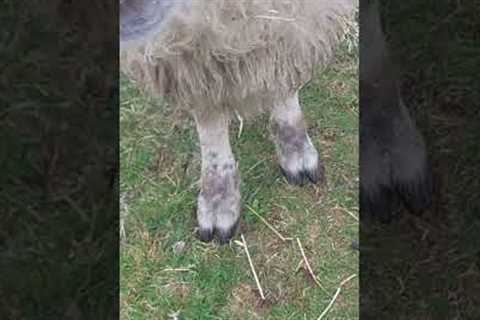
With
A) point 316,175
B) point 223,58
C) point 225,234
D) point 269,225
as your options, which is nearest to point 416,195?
point 316,175

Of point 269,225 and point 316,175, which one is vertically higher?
point 316,175

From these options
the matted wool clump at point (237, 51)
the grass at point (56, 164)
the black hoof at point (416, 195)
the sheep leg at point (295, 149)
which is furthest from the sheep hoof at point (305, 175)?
the grass at point (56, 164)

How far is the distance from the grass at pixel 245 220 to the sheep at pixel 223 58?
0.31ft

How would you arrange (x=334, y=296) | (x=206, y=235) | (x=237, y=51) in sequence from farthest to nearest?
(x=206, y=235)
(x=334, y=296)
(x=237, y=51)

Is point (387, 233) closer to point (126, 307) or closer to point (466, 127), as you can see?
point (466, 127)

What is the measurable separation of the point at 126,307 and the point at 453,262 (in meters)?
0.90

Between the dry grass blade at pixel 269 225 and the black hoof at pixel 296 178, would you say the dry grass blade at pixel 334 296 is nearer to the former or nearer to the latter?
the dry grass blade at pixel 269 225

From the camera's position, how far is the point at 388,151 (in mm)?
2459

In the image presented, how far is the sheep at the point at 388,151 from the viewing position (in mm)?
2395

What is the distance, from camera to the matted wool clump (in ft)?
5.94

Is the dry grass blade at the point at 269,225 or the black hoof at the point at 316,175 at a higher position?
the black hoof at the point at 316,175

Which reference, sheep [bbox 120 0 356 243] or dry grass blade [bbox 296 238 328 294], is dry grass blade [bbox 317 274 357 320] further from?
sheep [bbox 120 0 356 243]

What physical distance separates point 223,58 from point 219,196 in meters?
0.66

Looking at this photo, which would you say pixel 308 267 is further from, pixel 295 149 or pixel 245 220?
pixel 295 149
